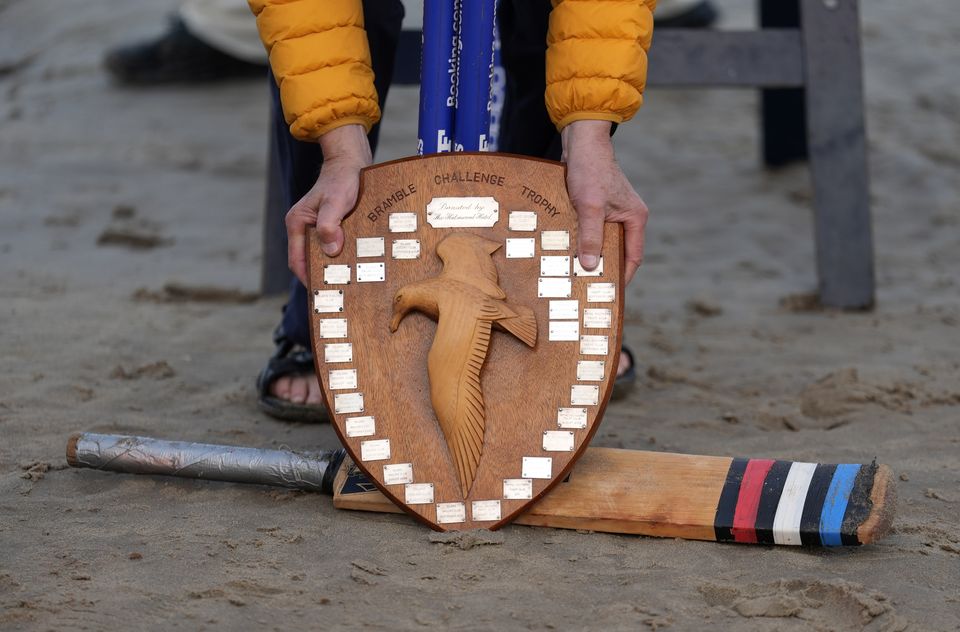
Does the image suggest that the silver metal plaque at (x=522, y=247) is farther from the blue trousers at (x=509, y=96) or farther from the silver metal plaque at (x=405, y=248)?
the blue trousers at (x=509, y=96)

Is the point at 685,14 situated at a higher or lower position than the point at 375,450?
higher

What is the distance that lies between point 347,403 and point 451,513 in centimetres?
23

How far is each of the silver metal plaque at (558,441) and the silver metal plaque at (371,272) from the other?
35 centimetres

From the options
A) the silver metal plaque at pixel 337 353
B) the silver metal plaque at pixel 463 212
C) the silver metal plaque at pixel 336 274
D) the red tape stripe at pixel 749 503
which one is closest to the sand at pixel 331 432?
the red tape stripe at pixel 749 503

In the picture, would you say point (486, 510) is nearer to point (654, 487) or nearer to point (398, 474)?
point (398, 474)

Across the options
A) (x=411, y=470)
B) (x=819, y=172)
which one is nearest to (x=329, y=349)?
(x=411, y=470)

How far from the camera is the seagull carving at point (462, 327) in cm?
163

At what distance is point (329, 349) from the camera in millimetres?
1678

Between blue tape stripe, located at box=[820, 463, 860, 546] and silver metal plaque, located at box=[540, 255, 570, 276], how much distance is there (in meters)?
0.50

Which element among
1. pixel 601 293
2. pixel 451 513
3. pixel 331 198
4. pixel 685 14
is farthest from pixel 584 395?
pixel 685 14

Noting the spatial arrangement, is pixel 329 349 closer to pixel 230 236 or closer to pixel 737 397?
pixel 737 397

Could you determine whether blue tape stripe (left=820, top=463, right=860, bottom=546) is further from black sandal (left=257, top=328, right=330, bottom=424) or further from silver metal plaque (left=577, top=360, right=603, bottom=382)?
black sandal (left=257, top=328, right=330, bottom=424)

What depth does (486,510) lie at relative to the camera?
5.27 feet

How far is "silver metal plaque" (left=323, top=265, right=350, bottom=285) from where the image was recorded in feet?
5.55
